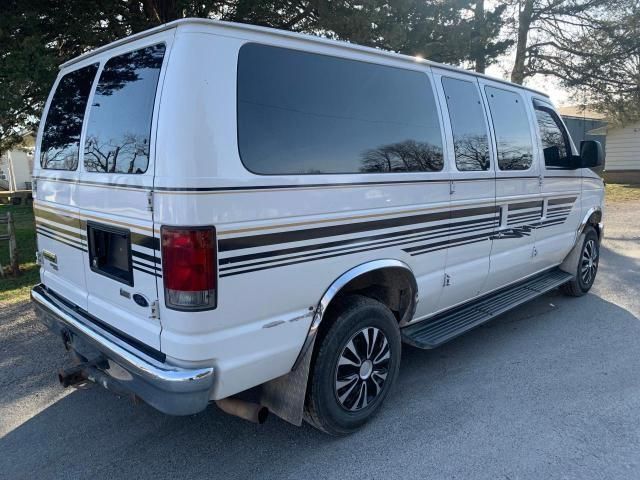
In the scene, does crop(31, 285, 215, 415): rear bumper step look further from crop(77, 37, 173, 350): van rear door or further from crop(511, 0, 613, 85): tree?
crop(511, 0, 613, 85): tree

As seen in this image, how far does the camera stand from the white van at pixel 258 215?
2.45m

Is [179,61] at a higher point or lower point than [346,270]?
higher

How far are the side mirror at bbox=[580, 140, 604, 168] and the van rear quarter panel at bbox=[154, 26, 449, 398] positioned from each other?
143 inches

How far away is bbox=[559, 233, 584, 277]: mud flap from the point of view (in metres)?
5.92

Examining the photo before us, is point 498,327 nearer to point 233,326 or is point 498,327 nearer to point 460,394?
point 460,394

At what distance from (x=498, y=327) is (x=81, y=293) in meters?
3.91

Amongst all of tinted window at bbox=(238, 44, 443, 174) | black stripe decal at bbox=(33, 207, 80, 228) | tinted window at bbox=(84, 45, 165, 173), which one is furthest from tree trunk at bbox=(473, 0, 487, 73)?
black stripe decal at bbox=(33, 207, 80, 228)

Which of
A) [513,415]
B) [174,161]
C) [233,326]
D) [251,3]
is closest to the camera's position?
[174,161]

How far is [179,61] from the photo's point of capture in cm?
245

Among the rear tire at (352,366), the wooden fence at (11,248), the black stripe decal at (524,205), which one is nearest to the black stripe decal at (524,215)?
the black stripe decal at (524,205)

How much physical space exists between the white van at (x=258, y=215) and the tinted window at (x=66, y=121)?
0.02 meters

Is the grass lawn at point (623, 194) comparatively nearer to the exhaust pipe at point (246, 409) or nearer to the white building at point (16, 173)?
the exhaust pipe at point (246, 409)

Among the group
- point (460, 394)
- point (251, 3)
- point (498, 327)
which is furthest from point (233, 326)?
point (251, 3)

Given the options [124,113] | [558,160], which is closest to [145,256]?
[124,113]
